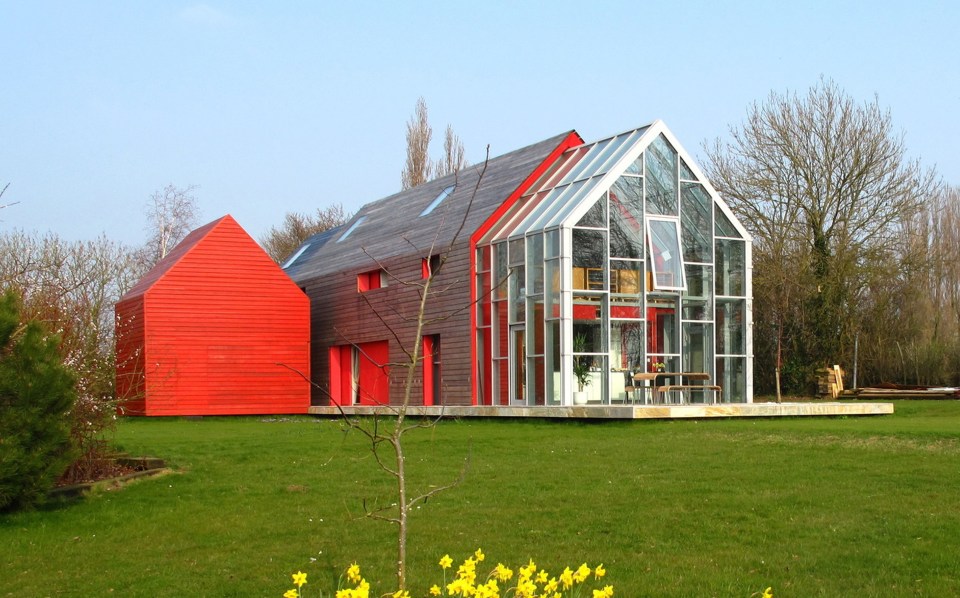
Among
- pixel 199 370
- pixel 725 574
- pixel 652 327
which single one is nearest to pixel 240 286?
pixel 199 370

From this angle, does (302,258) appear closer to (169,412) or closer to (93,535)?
(169,412)

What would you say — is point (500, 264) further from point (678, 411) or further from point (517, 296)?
point (678, 411)

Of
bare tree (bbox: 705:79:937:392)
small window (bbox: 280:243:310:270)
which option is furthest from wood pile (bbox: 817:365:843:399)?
small window (bbox: 280:243:310:270)

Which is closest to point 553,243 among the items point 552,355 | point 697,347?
point 552,355

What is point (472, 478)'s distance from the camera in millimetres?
12461

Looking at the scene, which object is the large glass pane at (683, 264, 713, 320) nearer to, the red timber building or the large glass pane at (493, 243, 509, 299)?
the red timber building

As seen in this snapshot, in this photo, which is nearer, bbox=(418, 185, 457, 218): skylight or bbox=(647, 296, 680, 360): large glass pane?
bbox=(647, 296, 680, 360): large glass pane

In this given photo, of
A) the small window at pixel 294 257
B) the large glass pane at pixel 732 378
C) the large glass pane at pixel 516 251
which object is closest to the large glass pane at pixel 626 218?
the large glass pane at pixel 516 251

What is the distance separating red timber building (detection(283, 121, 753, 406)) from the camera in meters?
22.3

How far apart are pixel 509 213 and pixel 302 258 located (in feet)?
45.4

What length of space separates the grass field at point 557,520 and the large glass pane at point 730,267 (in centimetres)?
890

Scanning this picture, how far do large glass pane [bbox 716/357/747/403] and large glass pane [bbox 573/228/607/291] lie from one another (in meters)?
3.63

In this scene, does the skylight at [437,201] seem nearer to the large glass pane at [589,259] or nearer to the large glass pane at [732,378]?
the large glass pane at [589,259]

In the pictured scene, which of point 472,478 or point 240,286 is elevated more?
point 240,286
